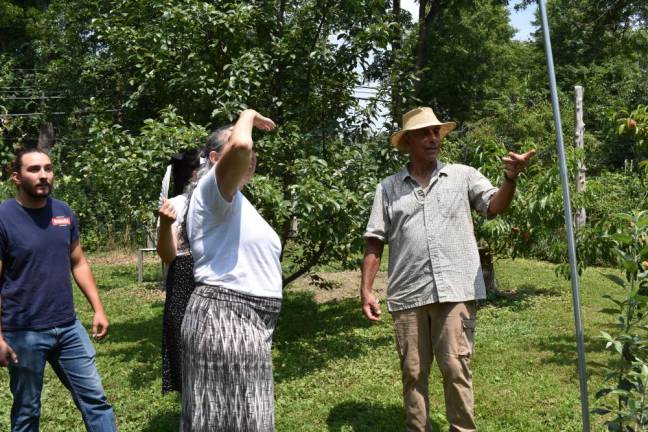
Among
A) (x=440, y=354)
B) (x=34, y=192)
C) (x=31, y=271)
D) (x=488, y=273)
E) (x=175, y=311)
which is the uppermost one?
(x=34, y=192)

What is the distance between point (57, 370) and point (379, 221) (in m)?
1.90

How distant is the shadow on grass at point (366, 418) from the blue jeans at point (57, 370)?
1.63 metres

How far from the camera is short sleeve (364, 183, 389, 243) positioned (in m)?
3.82

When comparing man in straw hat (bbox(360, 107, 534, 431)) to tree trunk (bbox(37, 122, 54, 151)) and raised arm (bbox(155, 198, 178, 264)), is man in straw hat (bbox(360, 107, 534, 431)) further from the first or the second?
tree trunk (bbox(37, 122, 54, 151))

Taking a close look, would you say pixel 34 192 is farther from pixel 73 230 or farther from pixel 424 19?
pixel 424 19

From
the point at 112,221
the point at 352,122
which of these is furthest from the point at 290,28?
the point at 112,221

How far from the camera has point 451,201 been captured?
363 centimetres

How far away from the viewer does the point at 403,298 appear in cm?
369

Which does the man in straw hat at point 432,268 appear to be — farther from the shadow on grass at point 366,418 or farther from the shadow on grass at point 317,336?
the shadow on grass at point 317,336

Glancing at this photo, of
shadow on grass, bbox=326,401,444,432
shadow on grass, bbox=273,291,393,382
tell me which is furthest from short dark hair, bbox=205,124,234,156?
shadow on grass, bbox=273,291,393,382

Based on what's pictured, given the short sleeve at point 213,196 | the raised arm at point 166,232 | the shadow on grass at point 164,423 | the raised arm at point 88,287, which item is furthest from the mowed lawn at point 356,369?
the raised arm at point 166,232

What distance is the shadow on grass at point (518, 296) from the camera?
8773 millimetres

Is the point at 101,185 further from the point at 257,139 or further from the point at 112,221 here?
the point at 112,221

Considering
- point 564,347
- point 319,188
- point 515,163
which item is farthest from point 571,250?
point 564,347
